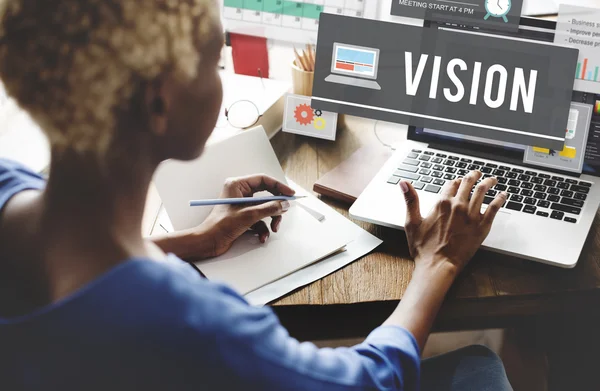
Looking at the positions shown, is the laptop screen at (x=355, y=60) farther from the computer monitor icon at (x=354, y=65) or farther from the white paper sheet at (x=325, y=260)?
the white paper sheet at (x=325, y=260)

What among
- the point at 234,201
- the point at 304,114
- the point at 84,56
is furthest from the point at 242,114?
the point at 84,56

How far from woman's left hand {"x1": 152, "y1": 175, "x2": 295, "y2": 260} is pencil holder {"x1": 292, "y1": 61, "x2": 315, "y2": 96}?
369 millimetres

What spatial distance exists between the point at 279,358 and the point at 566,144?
81 centimetres

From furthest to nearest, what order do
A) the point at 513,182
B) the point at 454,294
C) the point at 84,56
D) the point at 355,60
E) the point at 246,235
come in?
the point at 355,60, the point at 513,182, the point at 246,235, the point at 454,294, the point at 84,56

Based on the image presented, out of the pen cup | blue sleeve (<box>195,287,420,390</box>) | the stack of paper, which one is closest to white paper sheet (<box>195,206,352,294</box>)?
the stack of paper

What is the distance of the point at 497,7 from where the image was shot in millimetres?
1190

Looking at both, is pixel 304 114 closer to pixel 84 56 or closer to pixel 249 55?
pixel 249 55

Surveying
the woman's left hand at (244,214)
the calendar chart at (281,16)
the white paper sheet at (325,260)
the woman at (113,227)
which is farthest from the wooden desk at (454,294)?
the calendar chart at (281,16)

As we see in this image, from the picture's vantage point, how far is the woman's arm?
89cm

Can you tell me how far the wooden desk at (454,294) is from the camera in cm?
95

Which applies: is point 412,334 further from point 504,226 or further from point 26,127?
point 26,127

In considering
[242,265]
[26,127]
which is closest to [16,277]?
[242,265]

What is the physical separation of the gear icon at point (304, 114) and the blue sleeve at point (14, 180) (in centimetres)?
70

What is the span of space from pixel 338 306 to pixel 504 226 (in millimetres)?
328
